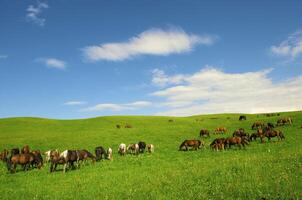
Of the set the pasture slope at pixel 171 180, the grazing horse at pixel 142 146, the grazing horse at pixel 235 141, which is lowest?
the pasture slope at pixel 171 180

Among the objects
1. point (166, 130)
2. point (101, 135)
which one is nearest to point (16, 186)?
point (101, 135)

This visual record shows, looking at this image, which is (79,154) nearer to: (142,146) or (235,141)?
(142,146)

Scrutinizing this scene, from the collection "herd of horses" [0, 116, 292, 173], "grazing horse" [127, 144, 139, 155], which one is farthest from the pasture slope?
"grazing horse" [127, 144, 139, 155]

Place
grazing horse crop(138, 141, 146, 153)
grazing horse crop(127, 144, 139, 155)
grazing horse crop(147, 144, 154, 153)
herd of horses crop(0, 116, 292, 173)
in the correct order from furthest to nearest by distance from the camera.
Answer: grazing horse crop(138, 141, 146, 153)
grazing horse crop(127, 144, 139, 155)
grazing horse crop(147, 144, 154, 153)
herd of horses crop(0, 116, 292, 173)

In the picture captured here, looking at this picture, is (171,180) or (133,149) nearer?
(171,180)

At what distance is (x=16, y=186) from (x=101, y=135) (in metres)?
29.2

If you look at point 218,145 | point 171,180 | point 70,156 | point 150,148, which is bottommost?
point 171,180

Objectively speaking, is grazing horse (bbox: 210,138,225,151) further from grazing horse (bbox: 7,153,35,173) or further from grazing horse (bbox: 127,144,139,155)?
grazing horse (bbox: 7,153,35,173)

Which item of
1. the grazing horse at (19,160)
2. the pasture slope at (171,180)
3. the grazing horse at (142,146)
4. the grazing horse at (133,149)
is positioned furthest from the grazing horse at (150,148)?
the grazing horse at (19,160)

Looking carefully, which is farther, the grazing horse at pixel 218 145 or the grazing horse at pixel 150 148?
the grazing horse at pixel 150 148

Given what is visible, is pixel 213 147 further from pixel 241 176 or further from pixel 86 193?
pixel 86 193

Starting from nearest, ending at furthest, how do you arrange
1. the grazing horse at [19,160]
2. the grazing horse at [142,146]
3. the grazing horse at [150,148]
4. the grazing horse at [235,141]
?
1. the grazing horse at [19,160]
2. the grazing horse at [235,141]
3. the grazing horse at [150,148]
4. the grazing horse at [142,146]

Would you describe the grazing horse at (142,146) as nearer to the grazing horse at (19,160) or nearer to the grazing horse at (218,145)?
the grazing horse at (218,145)

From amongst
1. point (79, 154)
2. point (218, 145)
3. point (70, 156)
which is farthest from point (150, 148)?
point (70, 156)
